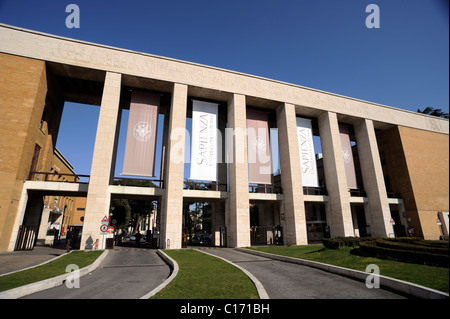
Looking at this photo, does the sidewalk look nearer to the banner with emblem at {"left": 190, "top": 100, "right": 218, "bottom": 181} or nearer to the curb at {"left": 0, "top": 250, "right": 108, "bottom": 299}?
the curb at {"left": 0, "top": 250, "right": 108, "bottom": 299}

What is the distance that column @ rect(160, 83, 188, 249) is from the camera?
2256 centimetres

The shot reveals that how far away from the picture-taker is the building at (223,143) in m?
21.5

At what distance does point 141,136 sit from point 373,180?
30.0 meters

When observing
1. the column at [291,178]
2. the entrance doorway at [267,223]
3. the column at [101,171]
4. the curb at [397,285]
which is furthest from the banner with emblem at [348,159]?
the column at [101,171]

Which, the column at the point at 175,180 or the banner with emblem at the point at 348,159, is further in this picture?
the banner with emblem at the point at 348,159

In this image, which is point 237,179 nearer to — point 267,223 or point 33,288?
point 267,223

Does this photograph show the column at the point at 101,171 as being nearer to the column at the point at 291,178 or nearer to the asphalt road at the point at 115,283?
the asphalt road at the point at 115,283

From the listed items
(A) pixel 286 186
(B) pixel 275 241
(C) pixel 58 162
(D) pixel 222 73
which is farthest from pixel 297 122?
(C) pixel 58 162

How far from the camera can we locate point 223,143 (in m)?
32.1

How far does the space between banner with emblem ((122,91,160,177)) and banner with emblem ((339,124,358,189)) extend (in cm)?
2490

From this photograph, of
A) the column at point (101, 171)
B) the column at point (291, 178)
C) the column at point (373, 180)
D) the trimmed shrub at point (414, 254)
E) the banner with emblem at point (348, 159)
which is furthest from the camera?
the banner with emblem at point (348, 159)

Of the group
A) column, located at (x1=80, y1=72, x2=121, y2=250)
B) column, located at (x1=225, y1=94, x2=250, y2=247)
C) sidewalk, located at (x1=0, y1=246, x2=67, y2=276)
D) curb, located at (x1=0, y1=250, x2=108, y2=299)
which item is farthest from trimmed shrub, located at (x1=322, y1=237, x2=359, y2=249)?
column, located at (x1=80, y1=72, x2=121, y2=250)

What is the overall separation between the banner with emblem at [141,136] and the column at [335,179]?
21.9m
